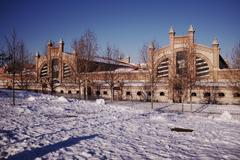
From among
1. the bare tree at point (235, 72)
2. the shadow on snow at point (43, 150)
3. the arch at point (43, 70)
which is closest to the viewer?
the shadow on snow at point (43, 150)

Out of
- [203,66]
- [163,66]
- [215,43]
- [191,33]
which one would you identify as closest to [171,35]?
[191,33]

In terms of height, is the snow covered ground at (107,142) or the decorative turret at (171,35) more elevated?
the decorative turret at (171,35)

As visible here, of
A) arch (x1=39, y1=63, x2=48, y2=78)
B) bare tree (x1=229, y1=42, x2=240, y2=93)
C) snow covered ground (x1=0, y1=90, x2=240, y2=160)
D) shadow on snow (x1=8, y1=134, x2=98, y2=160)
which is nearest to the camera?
shadow on snow (x1=8, y1=134, x2=98, y2=160)

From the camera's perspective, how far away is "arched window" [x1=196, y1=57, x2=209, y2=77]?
90.4 feet

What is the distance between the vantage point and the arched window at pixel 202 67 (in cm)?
2756

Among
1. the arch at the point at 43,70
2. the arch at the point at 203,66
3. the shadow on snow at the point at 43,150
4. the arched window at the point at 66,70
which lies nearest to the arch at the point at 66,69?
the arched window at the point at 66,70

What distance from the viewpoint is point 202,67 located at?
27750 mm

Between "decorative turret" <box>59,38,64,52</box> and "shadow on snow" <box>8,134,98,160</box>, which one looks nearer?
"shadow on snow" <box>8,134,98,160</box>

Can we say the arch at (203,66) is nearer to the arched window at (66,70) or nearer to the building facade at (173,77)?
the building facade at (173,77)

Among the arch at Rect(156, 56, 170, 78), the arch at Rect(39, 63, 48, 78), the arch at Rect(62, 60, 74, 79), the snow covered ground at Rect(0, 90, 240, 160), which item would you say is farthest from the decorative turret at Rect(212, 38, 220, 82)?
the arch at Rect(39, 63, 48, 78)

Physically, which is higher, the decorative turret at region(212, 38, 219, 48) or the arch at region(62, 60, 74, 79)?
the decorative turret at region(212, 38, 219, 48)

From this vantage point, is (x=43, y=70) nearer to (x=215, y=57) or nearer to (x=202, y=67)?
(x=202, y=67)

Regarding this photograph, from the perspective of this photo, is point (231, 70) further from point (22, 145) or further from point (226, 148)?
point (22, 145)

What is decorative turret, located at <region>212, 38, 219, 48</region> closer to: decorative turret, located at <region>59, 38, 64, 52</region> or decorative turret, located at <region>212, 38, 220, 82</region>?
decorative turret, located at <region>212, 38, 220, 82</region>
